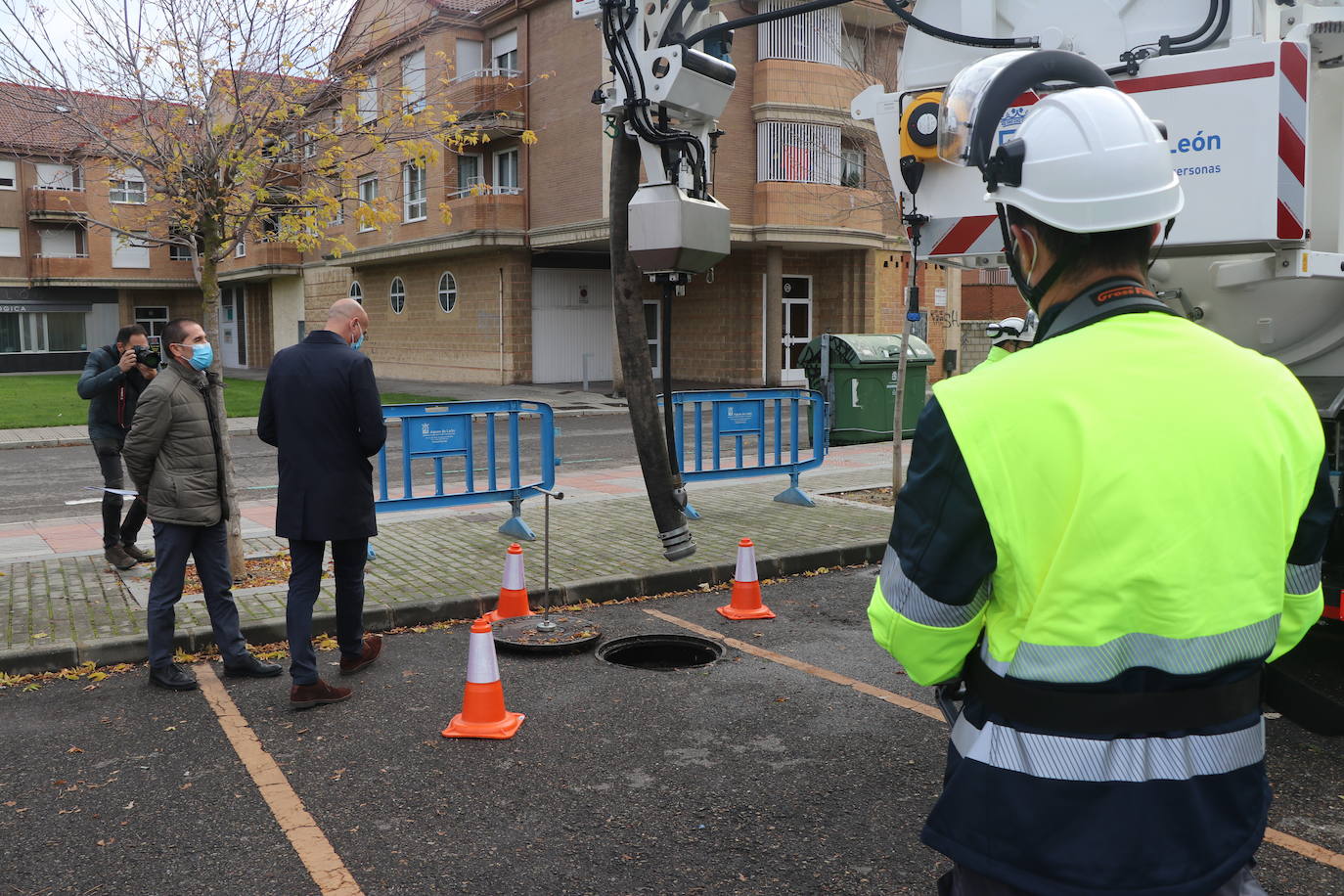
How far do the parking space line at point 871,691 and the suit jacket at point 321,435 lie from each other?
221 centimetres

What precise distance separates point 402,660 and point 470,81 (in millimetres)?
25914

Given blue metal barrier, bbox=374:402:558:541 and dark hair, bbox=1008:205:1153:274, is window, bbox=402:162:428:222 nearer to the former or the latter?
blue metal barrier, bbox=374:402:558:541

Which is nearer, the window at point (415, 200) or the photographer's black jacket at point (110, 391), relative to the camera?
the photographer's black jacket at point (110, 391)

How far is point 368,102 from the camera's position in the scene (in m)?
9.56

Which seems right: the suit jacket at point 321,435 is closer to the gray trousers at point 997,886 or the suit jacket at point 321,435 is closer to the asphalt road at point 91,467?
the asphalt road at point 91,467

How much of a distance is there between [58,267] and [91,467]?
38805mm

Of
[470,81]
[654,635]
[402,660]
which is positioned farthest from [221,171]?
[470,81]

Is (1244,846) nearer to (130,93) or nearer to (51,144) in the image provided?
(130,93)

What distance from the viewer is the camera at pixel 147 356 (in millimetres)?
7770

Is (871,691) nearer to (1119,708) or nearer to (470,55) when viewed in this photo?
Result: (1119,708)

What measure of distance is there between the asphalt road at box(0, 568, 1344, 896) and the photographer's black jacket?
3.06 m

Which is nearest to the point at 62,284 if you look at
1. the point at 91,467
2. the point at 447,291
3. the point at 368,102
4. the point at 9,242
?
the point at 9,242

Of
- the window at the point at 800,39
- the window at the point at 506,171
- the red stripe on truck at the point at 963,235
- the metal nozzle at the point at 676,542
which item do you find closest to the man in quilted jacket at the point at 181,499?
the metal nozzle at the point at 676,542

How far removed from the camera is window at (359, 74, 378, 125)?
29.8 ft
